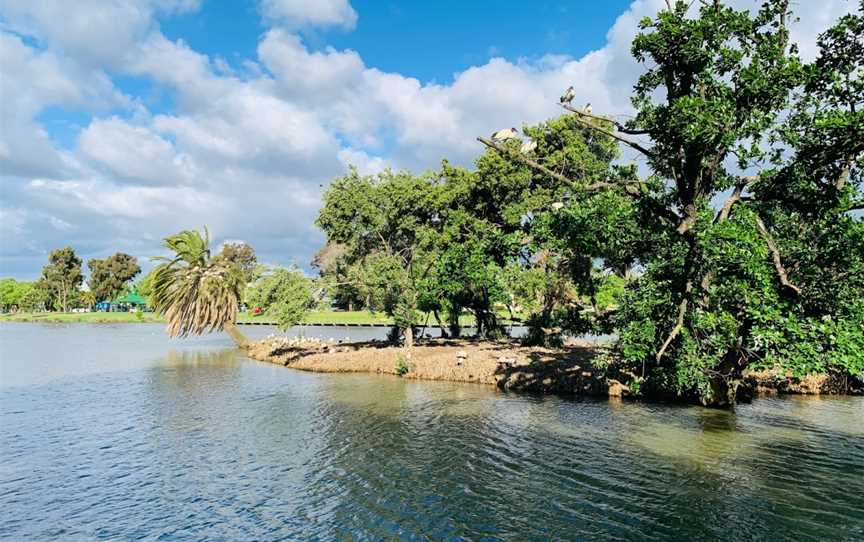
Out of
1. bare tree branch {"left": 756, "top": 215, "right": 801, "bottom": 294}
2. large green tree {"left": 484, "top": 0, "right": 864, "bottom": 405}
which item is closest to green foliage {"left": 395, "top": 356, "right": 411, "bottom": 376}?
large green tree {"left": 484, "top": 0, "right": 864, "bottom": 405}

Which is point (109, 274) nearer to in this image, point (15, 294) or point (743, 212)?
point (15, 294)

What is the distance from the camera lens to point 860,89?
1945cm

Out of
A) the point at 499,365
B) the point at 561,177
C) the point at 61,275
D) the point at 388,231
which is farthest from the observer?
the point at 61,275

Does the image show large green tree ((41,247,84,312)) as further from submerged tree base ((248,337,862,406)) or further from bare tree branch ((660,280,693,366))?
bare tree branch ((660,280,693,366))

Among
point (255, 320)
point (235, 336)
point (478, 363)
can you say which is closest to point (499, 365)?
point (478, 363)

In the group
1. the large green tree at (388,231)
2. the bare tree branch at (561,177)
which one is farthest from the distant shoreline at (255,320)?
the bare tree branch at (561,177)

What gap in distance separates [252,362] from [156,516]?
3643 centimetres

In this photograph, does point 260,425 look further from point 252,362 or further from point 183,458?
point 252,362

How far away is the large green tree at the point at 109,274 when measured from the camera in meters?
158

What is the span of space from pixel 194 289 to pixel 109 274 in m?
117

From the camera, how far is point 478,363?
36094 mm

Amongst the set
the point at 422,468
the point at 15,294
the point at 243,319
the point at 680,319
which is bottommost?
the point at 422,468

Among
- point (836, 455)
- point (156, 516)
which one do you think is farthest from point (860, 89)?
point (156, 516)

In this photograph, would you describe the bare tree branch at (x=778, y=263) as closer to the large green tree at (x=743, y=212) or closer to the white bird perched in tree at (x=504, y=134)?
the large green tree at (x=743, y=212)
